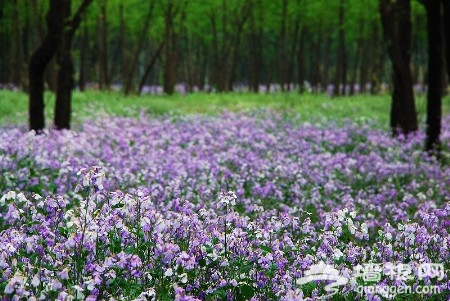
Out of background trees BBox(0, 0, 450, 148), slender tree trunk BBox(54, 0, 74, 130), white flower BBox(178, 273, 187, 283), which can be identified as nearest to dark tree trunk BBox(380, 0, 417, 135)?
background trees BBox(0, 0, 450, 148)

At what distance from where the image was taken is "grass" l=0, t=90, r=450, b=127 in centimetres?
2157

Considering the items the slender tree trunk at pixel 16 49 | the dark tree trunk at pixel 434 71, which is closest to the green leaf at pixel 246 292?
the dark tree trunk at pixel 434 71

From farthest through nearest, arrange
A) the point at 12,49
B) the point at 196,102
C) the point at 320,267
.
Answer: the point at 12,49
the point at 196,102
the point at 320,267

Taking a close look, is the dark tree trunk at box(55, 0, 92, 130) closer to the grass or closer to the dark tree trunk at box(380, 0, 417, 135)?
the grass

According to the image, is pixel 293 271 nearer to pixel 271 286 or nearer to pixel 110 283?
Answer: pixel 271 286

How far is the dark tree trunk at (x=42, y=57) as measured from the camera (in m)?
14.5

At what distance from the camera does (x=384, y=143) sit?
15.2 m

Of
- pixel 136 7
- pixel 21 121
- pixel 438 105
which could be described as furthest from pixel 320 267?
pixel 136 7

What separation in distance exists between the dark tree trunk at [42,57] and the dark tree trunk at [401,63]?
9.03 metres

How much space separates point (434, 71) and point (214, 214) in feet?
29.6

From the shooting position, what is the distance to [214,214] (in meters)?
6.57

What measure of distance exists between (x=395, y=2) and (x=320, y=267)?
13895mm

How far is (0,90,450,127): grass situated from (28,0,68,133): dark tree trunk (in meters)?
3.97

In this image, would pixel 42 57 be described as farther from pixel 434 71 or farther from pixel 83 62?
pixel 83 62
